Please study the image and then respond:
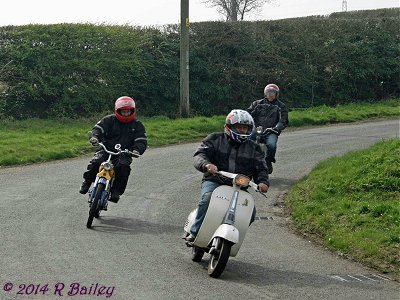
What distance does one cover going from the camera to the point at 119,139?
491 inches

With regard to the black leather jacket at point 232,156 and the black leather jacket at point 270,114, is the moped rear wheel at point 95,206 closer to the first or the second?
the black leather jacket at point 232,156

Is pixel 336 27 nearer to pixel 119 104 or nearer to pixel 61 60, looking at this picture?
pixel 61 60

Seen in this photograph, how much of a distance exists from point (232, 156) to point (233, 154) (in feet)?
0.09

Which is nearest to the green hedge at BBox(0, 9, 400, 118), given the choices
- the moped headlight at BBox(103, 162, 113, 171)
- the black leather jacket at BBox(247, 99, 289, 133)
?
the black leather jacket at BBox(247, 99, 289, 133)

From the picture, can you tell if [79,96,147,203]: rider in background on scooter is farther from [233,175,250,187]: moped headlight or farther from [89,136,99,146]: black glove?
[233,175,250,187]: moped headlight

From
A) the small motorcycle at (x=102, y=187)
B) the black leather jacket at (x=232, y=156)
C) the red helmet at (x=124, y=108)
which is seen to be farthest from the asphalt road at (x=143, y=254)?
the red helmet at (x=124, y=108)

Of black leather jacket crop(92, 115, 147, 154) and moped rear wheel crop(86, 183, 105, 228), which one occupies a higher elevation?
black leather jacket crop(92, 115, 147, 154)

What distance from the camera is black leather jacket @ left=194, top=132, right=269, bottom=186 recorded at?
9.64 meters

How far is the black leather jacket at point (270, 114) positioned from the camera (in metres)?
16.2

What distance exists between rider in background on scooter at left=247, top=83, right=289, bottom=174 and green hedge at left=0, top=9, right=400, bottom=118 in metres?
10.5

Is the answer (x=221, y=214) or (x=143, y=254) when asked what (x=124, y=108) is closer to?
(x=143, y=254)

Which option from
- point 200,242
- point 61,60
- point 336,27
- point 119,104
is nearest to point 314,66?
point 336,27

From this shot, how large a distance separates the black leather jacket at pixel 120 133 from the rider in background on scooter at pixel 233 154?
2813 mm

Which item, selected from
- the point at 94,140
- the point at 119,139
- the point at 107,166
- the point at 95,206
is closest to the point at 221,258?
the point at 95,206
